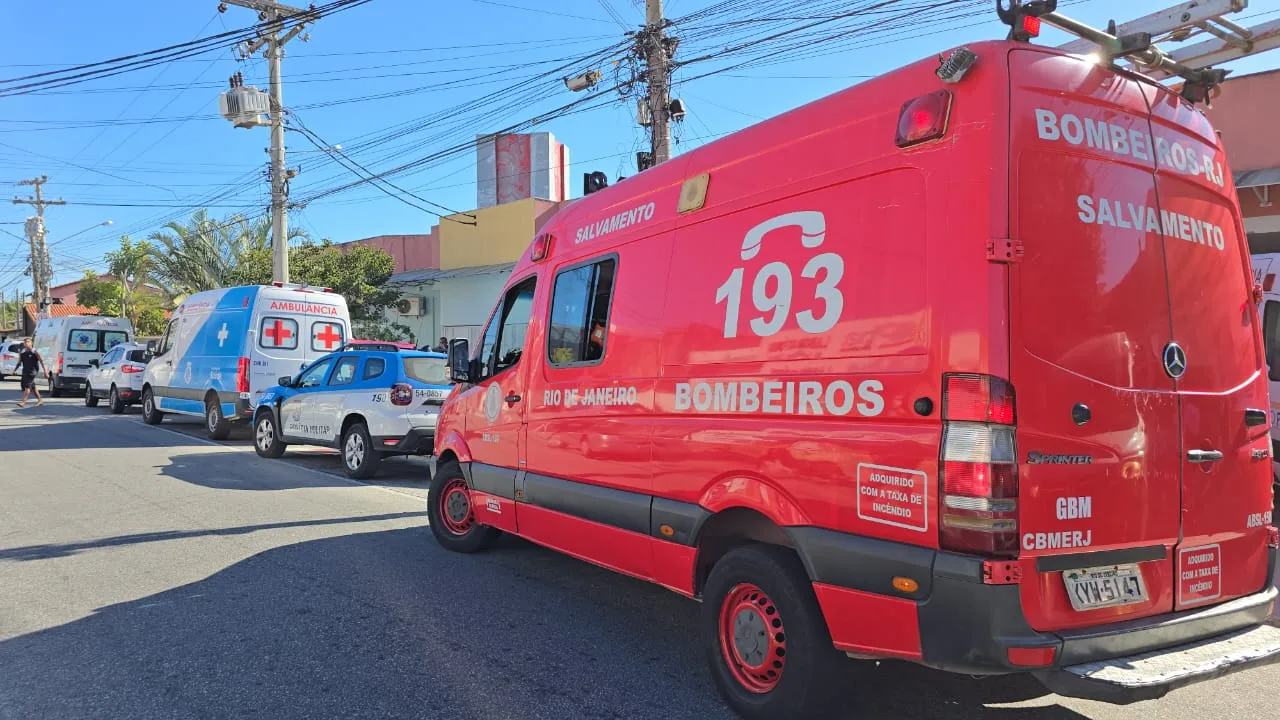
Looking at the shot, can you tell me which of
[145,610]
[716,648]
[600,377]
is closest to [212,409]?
[145,610]

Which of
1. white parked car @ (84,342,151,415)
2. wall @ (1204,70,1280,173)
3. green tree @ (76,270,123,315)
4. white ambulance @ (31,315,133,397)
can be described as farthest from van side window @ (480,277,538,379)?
green tree @ (76,270,123,315)

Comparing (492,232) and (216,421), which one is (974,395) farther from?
(492,232)

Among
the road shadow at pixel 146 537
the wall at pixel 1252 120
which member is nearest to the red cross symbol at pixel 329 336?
the road shadow at pixel 146 537

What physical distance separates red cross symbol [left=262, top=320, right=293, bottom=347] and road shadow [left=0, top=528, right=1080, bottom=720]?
860cm

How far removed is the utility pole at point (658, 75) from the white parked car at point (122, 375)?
45.0ft

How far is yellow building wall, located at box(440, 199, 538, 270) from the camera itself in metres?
24.0

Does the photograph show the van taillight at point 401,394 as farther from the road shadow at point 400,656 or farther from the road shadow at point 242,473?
the road shadow at point 400,656

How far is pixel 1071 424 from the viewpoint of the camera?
288 cm

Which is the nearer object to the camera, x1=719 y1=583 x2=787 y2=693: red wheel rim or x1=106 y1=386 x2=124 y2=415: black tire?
x1=719 y1=583 x2=787 y2=693: red wheel rim

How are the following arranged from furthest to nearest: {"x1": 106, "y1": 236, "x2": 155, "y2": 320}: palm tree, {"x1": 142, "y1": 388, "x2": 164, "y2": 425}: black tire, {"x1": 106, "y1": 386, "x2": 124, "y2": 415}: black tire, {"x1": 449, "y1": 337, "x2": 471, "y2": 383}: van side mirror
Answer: {"x1": 106, "y1": 236, "x2": 155, "y2": 320}: palm tree → {"x1": 106, "y1": 386, "x2": 124, "y2": 415}: black tire → {"x1": 142, "y1": 388, "x2": 164, "y2": 425}: black tire → {"x1": 449, "y1": 337, "x2": 471, "y2": 383}: van side mirror

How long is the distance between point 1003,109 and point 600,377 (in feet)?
8.41

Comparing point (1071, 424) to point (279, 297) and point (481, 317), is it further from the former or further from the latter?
point (481, 317)

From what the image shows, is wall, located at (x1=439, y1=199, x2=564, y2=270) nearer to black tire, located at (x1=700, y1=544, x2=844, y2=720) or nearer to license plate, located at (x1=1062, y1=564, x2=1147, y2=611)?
black tire, located at (x1=700, y1=544, x2=844, y2=720)

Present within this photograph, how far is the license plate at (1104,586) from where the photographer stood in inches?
114
